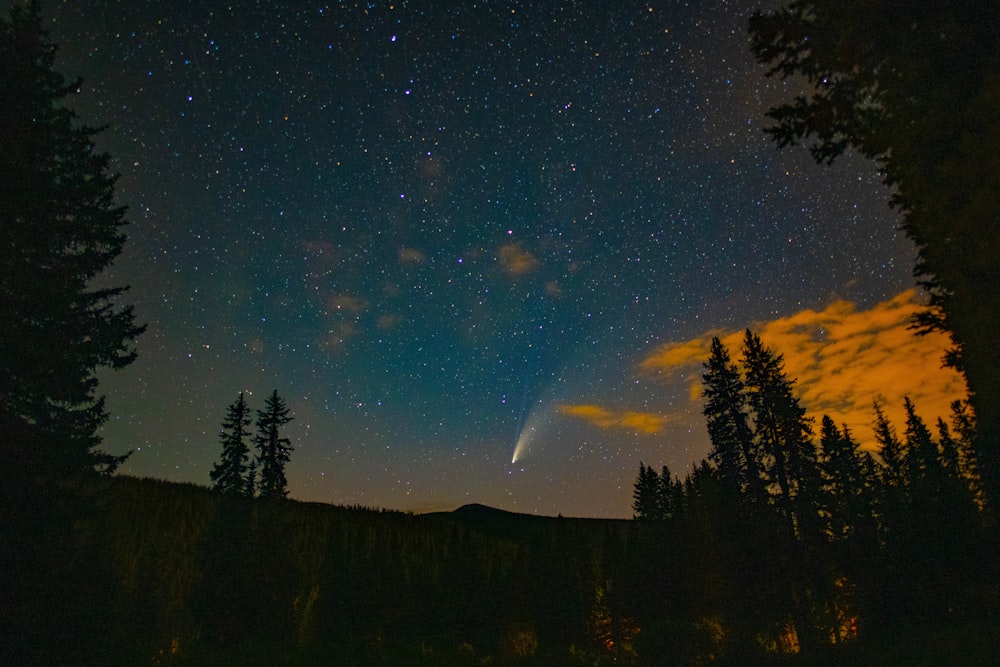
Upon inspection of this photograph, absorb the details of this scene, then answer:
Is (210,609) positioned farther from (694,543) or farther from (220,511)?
(694,543)

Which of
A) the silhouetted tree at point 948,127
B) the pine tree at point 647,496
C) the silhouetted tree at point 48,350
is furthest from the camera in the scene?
the pine tree at point 647,496

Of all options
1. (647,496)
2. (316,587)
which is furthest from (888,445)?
(316,587)

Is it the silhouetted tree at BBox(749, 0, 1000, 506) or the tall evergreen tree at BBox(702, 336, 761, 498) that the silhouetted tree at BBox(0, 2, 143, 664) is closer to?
the silhouetted tree at BBox(749, 0, 1000, 506)

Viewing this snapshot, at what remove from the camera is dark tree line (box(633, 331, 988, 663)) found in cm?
1802

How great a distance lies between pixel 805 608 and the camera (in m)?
20.3

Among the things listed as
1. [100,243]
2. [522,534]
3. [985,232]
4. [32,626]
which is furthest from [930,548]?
[522,534]

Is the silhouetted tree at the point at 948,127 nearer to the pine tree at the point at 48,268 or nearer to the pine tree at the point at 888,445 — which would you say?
the pine tree at the point at 48,268

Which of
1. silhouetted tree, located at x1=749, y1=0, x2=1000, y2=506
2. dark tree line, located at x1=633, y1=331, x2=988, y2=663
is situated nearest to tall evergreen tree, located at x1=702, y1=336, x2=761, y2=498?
dark tree line, located at x1=633, y1=331, x2=988, y2=663

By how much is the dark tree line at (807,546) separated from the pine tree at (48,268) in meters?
16.5

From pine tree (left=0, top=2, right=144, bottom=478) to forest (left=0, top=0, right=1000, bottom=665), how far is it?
0.05 m

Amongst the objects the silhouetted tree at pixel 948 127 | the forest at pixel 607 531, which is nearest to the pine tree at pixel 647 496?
the forest at pixel 607 531

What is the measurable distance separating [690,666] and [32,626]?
1441cm

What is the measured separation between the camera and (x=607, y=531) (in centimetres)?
4356

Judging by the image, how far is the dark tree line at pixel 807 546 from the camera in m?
18.0
